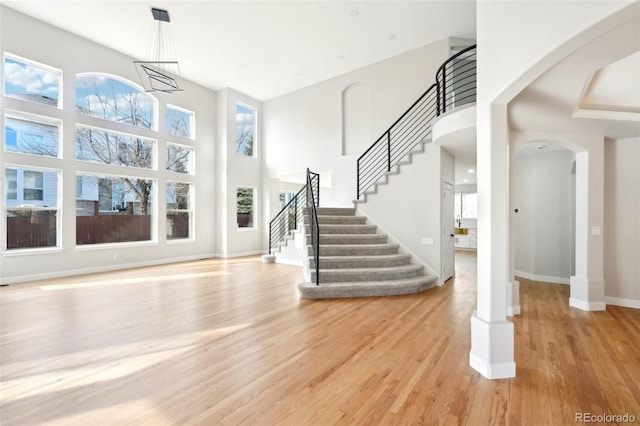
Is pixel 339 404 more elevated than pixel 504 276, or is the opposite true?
pixel 504 276

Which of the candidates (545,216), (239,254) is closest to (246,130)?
(239,254)

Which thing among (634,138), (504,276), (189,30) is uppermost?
(189,30)

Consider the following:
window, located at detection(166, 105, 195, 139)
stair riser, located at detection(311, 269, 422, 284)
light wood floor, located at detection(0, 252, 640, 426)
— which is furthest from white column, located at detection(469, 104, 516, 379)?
window, located at detection(166, 105, 195, 139)

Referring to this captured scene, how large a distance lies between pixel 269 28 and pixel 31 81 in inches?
201

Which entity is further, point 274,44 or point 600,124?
point 274,44

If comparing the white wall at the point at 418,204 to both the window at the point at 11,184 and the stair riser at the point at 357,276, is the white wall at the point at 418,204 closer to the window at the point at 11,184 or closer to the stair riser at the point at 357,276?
the stair riser at the point at 357,276

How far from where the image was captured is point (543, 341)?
3.09m

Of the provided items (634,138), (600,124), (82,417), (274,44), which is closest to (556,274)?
(634,138)

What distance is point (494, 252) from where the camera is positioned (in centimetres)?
249

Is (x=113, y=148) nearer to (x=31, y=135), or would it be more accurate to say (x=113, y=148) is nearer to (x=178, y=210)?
(x=31, y=135)

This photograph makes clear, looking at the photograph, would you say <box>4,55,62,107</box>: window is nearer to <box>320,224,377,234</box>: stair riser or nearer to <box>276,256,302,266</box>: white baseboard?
<box>276,256,302,266</box>: white baseboard

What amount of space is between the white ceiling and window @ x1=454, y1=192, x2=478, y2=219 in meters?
6.87

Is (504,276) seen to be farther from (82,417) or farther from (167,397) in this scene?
(82,417)

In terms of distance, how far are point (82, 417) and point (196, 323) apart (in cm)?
170
